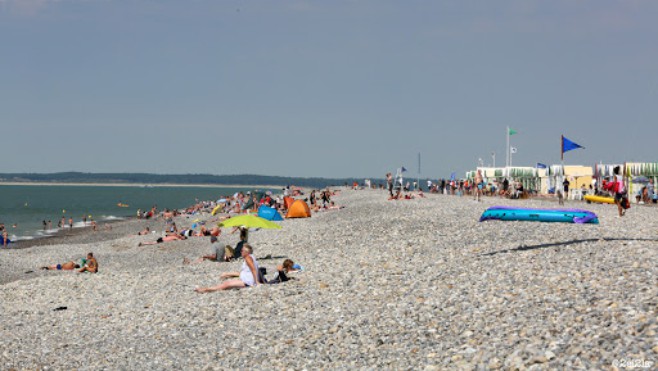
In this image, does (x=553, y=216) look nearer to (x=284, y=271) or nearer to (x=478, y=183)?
(x=284, y=271)

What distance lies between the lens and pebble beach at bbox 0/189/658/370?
30.6ft

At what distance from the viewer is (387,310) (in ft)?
40.4

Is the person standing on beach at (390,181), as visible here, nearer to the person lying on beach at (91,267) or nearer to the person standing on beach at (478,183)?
the person standing on beach at (478,183)

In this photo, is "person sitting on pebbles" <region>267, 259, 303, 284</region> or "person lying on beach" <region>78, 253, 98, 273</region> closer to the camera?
"person sitting on pebbles" <region>267, 259, 303, 284</region>

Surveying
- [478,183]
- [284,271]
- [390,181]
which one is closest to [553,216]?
[284,271]

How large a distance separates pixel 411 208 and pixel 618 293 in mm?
23344

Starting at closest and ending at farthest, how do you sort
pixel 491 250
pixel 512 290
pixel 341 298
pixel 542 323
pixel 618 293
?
→ pixel 542 323 < pixel 618 293 < pixel 512 290 < pixel 341 298 < pixel 491 250

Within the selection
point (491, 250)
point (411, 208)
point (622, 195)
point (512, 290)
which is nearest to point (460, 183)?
point (411, 208)

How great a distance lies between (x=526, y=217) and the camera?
891 inches

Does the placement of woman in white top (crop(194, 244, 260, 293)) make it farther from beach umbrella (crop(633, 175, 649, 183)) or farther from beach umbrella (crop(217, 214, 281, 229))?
beach umbrella (crop(633, 175, 649, 183))

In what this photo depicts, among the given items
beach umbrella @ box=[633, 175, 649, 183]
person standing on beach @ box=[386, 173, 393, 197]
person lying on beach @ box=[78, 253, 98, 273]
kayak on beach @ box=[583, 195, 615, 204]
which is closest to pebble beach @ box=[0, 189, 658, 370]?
person lying on beach @ box=[78, 253, 98, 273]

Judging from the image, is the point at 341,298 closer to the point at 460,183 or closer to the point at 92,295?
the point at 92,295

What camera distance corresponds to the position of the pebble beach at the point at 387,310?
9319mm

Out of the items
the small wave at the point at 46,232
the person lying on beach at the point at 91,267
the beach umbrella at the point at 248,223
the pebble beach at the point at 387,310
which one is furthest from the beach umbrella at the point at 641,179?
the small wave at the point at 46,232
